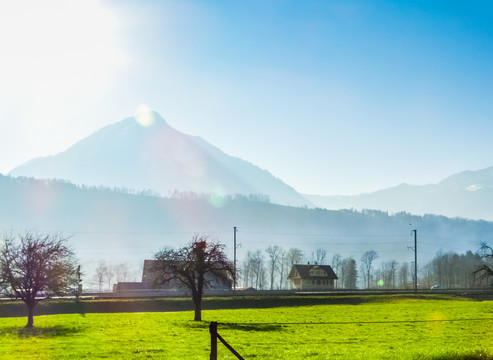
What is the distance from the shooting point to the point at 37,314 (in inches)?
2697

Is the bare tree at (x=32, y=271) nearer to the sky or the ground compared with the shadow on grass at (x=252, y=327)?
nearer to the sky

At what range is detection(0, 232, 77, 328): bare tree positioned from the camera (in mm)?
44125

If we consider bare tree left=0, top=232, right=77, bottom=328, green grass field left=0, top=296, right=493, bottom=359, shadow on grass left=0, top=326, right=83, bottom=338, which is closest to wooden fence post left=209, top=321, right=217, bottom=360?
green grass field left=0, top=296, right=493, bottom=359

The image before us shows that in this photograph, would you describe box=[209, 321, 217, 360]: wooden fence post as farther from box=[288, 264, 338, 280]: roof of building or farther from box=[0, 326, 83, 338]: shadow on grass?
box=[288, 264, 338, 280]: roof of building

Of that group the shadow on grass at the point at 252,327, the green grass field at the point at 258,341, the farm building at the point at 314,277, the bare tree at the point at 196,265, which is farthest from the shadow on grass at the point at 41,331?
the farm building at the point at 314,277

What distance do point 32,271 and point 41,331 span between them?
5.66 metres

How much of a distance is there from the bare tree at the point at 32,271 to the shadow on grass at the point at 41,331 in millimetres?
1863

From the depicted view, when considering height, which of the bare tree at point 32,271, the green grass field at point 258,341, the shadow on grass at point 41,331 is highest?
the bare tree at point 32,271

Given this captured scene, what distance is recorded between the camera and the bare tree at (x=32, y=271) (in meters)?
44.1

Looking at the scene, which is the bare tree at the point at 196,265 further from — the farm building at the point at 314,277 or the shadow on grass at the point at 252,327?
the farm building at the point at 314,277

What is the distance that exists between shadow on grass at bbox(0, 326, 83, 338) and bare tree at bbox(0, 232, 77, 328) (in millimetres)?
1863

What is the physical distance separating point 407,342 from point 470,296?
79.8m

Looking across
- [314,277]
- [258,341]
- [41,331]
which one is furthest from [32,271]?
[314,277]

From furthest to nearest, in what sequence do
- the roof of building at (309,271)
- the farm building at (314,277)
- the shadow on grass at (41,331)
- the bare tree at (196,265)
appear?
the roof of building at (309,271)
the farm building at (314,277)
the bare tree at (196,265)
the shadow on grass at (41,331)
